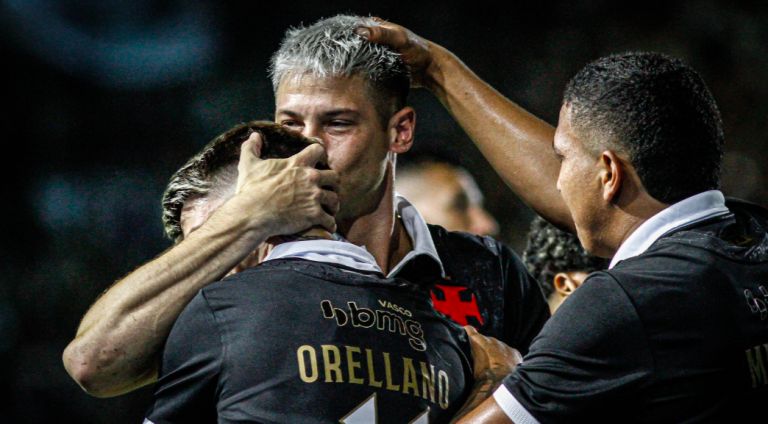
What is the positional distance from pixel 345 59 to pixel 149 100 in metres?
2.59

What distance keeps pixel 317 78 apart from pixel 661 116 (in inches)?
43.4

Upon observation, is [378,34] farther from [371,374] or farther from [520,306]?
[371,374]

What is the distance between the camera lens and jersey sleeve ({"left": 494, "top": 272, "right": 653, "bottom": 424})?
1.53m

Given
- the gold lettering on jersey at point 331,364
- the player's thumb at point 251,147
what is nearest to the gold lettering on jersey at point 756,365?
the gold lettering on jersey at point 331,364

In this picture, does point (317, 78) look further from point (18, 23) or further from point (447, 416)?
point (18, 23)

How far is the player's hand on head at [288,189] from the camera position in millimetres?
1768

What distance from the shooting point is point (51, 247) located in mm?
4312

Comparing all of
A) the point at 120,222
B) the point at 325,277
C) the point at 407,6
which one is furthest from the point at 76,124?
the point at 325,277

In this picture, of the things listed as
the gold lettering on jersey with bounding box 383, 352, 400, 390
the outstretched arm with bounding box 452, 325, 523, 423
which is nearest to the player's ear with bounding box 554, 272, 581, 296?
the outstretched arm with bounding box 452, 325, 523, 423

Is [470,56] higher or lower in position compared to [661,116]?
higher

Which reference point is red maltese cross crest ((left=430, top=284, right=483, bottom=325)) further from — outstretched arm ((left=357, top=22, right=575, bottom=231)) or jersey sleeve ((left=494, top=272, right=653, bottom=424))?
jersey sleeve ((left=494, top=272, right=653, bottom=424))

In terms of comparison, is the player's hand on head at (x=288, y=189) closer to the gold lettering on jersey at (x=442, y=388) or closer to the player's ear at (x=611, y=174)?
the gold lettering on jersey at (x=442, y=388)

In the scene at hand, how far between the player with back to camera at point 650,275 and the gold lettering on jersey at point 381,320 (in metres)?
0.21

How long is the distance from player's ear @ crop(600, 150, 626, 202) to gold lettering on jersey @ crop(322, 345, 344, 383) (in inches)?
30.5
